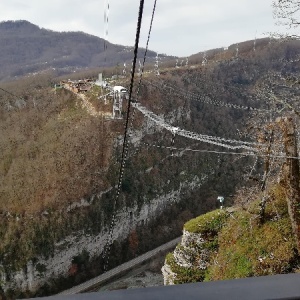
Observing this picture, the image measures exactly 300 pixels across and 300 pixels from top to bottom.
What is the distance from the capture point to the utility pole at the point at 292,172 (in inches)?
269

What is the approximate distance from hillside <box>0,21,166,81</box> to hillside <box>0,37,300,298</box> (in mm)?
62149

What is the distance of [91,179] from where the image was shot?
27500 mm

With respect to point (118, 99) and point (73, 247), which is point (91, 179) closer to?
point (73, 247)

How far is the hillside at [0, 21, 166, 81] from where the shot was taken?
10144 centimetres

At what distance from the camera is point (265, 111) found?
677cm

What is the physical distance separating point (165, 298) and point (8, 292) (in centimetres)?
2432

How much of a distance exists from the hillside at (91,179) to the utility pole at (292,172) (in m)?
11.3

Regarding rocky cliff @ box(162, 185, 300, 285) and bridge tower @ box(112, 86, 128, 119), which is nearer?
rocky cliff @ box(162, 185, 300, 285)

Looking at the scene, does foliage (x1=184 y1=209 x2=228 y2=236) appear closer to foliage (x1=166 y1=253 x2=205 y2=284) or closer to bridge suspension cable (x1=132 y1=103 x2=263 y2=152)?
foliage (x1=166 y1=253 x2=205 y2=284)

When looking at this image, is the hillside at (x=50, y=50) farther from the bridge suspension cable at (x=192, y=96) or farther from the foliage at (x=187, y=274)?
the foliage at (x=187, y=274)

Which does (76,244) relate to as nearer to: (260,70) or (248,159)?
(248,159)

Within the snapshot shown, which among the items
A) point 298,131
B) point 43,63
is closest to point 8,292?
point 298,131

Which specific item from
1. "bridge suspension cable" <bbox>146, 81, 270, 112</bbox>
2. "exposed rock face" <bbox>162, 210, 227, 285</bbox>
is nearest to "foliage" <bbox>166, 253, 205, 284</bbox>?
"exposed rock face" <bbox>162, 210, 227, 285</bbox>

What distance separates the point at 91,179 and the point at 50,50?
97.2 metres
